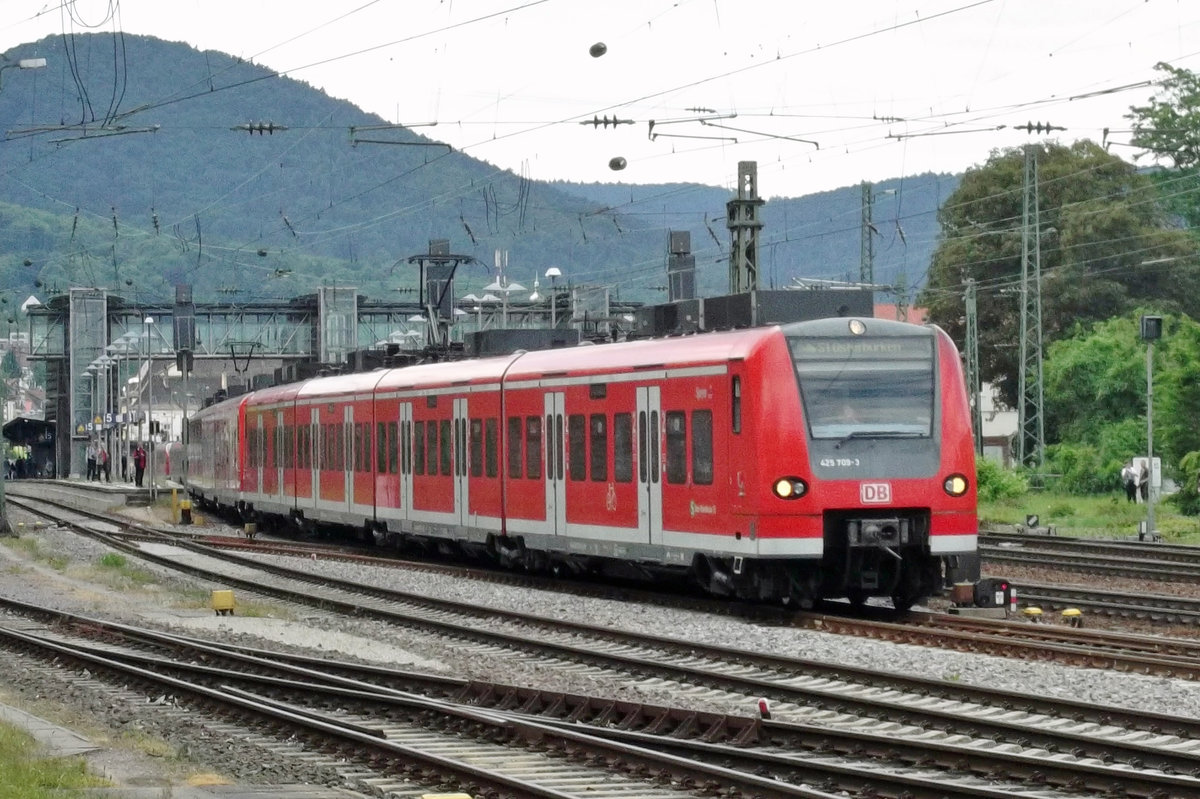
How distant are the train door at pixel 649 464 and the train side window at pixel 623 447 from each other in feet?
0.74

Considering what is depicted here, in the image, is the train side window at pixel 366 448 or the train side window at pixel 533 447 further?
the train side window at pixel 366 448

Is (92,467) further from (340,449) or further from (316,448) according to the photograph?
(340,449)

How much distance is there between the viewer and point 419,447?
103 feet

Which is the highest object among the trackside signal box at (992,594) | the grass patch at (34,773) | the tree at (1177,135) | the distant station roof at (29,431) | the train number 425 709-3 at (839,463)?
the tree at (1177,135)

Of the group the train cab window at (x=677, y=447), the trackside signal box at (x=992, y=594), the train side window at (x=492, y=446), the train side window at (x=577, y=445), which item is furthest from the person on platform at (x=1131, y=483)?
the train cab window at (x=677, y=447)

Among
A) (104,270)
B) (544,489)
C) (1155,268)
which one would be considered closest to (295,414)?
(544,489)

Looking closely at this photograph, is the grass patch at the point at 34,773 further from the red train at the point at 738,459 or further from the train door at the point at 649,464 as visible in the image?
the train door at the point at 649,464

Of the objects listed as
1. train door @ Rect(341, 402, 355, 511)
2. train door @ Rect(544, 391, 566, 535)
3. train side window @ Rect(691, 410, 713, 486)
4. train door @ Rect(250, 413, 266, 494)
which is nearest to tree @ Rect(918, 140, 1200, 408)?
train door @ Rect(250, 413, 266, 494)

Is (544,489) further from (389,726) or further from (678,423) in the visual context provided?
(389,726)

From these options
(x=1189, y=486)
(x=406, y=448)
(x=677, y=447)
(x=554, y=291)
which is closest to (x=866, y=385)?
(x=677, y=447)

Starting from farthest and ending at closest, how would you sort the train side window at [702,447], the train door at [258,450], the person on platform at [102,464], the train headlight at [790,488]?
the person on platform at [102,464]
the train door at [258,450]
the train side window at [702,447]
the train headlight at [790,488]

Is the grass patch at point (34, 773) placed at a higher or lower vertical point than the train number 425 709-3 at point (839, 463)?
lower

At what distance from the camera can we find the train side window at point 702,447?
20.9m

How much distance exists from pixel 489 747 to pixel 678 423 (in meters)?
9.29
